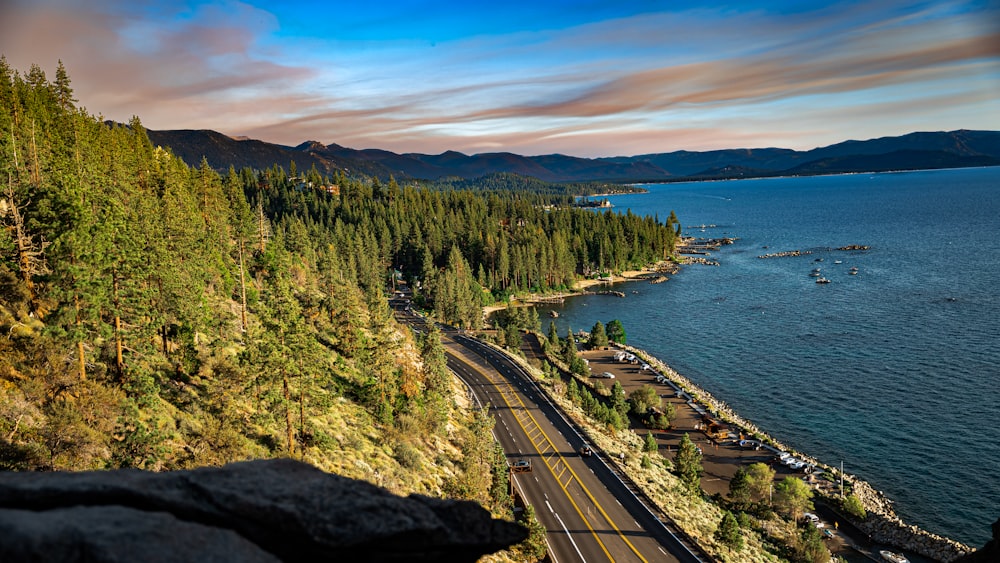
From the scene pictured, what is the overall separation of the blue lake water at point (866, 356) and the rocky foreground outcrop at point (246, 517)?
57967mm

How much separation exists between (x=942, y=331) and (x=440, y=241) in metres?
120

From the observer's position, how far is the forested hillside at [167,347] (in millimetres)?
25766

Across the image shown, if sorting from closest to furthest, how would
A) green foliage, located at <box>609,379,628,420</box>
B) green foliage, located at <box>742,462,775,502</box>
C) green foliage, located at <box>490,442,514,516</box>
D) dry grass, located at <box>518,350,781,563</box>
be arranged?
green foliage, located at <box>490,442,514,516</box> < dry grass, located at <box>518,350,781,563</box> < green foliage, located at <box>742,462,775,502</box> < green foliage, located at <box>609,379,628,420</box>

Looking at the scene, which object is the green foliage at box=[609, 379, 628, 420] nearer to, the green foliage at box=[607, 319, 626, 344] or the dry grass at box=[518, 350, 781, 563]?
the dry grass at box=[518, 350, 781, 563]

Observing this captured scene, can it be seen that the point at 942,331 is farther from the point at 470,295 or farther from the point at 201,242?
the point at 201,242

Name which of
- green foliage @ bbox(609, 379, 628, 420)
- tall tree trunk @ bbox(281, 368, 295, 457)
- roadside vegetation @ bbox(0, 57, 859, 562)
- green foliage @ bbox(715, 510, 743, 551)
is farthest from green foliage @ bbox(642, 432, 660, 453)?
tall tree trunk @ bbox(281, 368, 295, 457)

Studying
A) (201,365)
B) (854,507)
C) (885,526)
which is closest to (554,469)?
(854,507)

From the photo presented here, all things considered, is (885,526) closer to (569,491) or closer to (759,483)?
(759,483)

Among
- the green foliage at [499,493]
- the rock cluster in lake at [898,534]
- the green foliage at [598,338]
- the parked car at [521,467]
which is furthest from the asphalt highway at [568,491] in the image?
the green foliage at [598,338]

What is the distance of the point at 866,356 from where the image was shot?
3327 inches

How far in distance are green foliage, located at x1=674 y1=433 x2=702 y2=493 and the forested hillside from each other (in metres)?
19.5

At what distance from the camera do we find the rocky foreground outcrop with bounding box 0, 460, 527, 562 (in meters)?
7.73

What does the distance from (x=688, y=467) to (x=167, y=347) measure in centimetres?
4905

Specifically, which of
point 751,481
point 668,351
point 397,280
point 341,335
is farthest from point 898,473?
point 397,280
